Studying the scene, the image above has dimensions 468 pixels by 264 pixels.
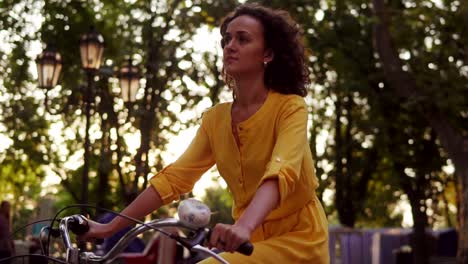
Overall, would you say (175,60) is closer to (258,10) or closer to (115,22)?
(115,22)

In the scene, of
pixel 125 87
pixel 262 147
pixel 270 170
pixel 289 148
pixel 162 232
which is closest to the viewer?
pixel 162 232

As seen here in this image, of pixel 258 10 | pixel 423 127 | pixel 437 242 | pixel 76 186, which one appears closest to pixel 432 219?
pixel 437 242

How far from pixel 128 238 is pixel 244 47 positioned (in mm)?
969

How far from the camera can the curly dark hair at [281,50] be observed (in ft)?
14.3

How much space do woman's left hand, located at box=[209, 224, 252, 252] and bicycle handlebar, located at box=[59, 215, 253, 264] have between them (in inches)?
0.9

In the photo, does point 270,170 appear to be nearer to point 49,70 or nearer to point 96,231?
point 96,231

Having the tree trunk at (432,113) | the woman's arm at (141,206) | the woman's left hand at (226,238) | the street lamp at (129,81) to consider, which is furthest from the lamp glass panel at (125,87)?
the woman's left hand at (226,238)

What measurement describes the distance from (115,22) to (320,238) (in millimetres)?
24484

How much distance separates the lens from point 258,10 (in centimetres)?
437

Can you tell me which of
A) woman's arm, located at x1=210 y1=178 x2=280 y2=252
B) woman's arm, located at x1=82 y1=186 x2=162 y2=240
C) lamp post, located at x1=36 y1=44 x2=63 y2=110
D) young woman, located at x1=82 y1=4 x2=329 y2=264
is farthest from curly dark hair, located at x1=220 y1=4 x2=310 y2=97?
lamp post, located at x1=36 y1=44 x2=63 y2=110

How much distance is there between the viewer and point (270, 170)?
3.82 metres

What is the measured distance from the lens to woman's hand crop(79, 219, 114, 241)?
4039 mm

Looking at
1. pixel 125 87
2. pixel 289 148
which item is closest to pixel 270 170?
pixel 289 148

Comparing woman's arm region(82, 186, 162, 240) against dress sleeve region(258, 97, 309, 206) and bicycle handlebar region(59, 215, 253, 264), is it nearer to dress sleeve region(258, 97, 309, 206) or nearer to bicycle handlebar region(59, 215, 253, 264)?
bicycle handlebar region(59, 215, 253, 264)
